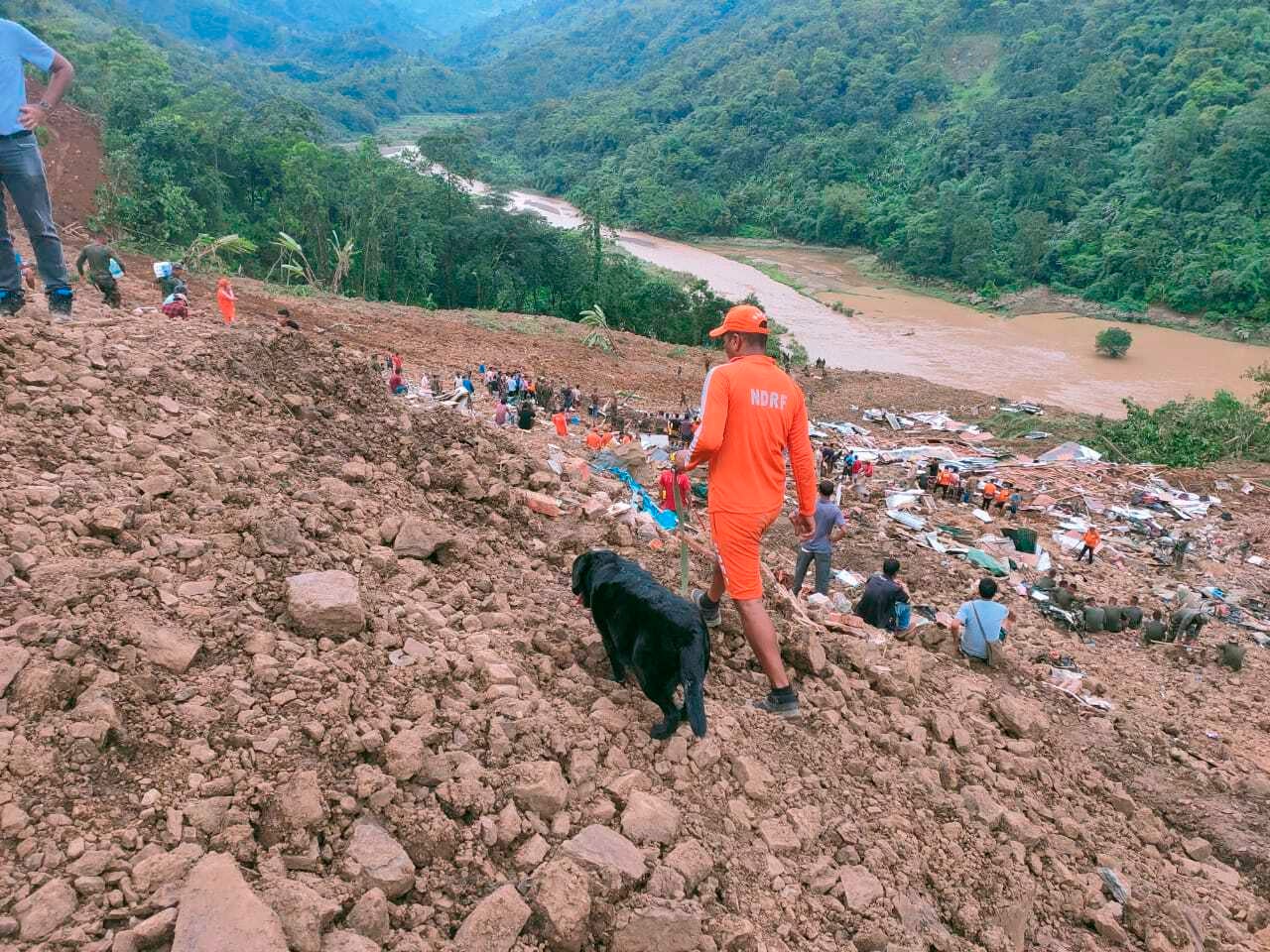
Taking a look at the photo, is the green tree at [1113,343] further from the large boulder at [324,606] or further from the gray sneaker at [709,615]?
the large boulder at [324,606]

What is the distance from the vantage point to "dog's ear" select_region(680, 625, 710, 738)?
2.44 m

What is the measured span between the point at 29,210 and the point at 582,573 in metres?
3.30

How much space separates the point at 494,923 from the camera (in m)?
1.73

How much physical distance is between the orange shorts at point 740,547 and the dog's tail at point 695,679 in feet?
1.13

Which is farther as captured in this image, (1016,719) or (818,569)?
(818,569)

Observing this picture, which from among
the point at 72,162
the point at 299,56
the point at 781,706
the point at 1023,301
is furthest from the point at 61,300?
the point at 299,56

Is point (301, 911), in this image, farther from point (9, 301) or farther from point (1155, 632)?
point (1155, 632)

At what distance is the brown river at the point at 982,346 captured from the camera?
23766mm

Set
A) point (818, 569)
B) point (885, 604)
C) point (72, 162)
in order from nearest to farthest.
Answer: point (885, 604) → point (818, 569) → point (72, 162)

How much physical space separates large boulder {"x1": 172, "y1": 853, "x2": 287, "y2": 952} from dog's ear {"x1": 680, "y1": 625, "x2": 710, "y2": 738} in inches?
51.7

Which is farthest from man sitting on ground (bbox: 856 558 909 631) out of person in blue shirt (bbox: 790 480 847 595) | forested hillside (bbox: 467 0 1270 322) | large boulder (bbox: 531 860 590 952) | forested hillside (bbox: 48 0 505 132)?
forested hillside (bbox: 48 0 505 132)

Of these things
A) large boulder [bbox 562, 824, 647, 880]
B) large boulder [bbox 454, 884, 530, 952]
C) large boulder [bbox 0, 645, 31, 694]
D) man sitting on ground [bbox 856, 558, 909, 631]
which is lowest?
man sitting on ground [bbox 856, 558, 909, 631]

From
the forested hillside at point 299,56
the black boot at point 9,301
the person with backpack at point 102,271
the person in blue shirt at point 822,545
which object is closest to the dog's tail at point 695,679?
the person in blue shirt at point 822,545

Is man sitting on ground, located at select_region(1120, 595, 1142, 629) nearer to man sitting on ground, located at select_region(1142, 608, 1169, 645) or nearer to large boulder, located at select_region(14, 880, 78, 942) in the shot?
man sitting on ground, located at select_region(1142, 608, 1169, 645)
